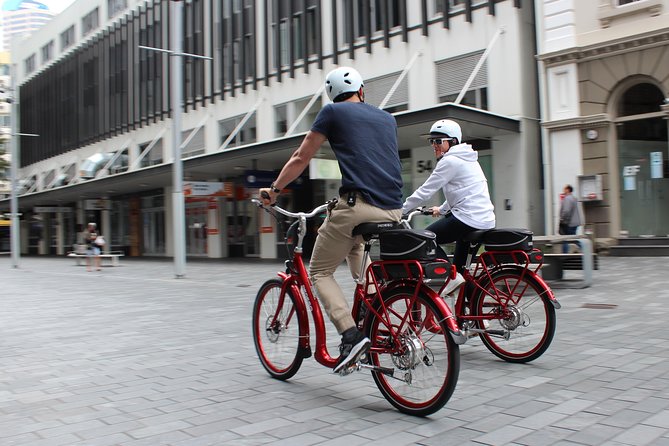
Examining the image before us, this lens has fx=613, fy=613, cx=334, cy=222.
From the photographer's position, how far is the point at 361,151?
3670mm

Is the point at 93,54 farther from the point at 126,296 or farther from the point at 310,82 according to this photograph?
the point at 126,296

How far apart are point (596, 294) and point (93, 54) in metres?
37.3

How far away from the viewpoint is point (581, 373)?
169 inches

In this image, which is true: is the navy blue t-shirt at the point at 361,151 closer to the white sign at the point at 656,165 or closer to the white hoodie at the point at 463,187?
the white hoodie at the point at 463,187

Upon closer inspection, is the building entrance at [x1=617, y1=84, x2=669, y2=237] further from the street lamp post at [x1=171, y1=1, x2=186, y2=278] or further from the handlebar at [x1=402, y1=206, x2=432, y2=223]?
the handlebar at [x1=402, y1=206, x2=432, y2=223]

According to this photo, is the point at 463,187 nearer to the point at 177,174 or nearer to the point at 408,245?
the point at 408,245

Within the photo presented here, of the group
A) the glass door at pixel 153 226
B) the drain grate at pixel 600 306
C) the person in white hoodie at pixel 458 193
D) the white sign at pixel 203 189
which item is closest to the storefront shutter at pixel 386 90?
the white sign at pixel 203 189

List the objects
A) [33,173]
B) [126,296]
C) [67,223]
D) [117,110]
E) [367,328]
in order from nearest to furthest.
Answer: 1. [367,328]
2. [126,296]
3. [117,110]
4. [67,223]
5. [33,173]

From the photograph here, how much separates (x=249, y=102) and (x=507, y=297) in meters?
22.6

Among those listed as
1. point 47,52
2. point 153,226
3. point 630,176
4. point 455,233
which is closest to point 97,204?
point 153,226

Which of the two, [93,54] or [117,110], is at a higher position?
[93,54]

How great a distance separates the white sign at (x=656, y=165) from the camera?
14977 millimetres

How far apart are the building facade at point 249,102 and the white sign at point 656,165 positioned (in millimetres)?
2990

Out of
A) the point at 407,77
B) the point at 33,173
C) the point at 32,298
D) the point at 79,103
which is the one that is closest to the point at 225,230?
the point at 407,77
